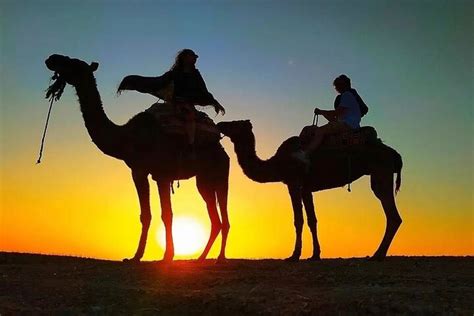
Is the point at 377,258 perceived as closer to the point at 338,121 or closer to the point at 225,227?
the point at 338,121

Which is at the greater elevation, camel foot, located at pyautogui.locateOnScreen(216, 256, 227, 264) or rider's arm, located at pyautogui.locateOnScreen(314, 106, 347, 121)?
rider's arm, located at pyautogui.locateOnScreen(314, 106, 347, 121)

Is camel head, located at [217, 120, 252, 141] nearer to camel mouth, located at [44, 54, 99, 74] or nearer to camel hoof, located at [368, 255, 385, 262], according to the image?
camel mouth, located at [44, 54, 99, 74]

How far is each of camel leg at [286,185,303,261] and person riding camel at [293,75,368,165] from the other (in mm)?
580

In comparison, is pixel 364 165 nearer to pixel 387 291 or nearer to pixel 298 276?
pixel 298 276

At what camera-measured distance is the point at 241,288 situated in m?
9.68

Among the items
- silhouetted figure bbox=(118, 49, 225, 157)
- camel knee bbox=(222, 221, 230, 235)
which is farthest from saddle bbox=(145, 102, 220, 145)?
camel knee bbox=(222, 221, 230, 235)

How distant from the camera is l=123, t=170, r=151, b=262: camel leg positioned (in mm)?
13430

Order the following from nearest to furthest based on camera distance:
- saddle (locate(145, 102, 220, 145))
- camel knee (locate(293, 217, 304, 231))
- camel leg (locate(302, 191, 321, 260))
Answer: saddle (locate(145, 102, 220, 145))
camel knee (locate(293, 217, 304, 231))
camel leg (locate(302, 191, 321, 260))

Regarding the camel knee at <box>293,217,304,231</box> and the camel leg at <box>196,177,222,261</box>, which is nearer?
the camel knee at <box>293,217,304,231</box>

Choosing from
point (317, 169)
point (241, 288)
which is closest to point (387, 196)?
Result: point (317, 169)

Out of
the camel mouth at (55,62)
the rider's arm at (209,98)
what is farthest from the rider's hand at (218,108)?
the camel mouth at (55,62)

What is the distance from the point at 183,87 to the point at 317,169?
3.04m

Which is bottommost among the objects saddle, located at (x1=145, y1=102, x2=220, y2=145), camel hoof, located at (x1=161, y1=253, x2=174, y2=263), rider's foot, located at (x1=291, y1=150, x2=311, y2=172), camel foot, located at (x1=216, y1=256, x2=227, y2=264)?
camel hoof, located at (x1=161, y1=253, x2=174, y2=263)

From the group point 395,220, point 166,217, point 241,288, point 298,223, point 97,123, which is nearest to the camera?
point 241,288
